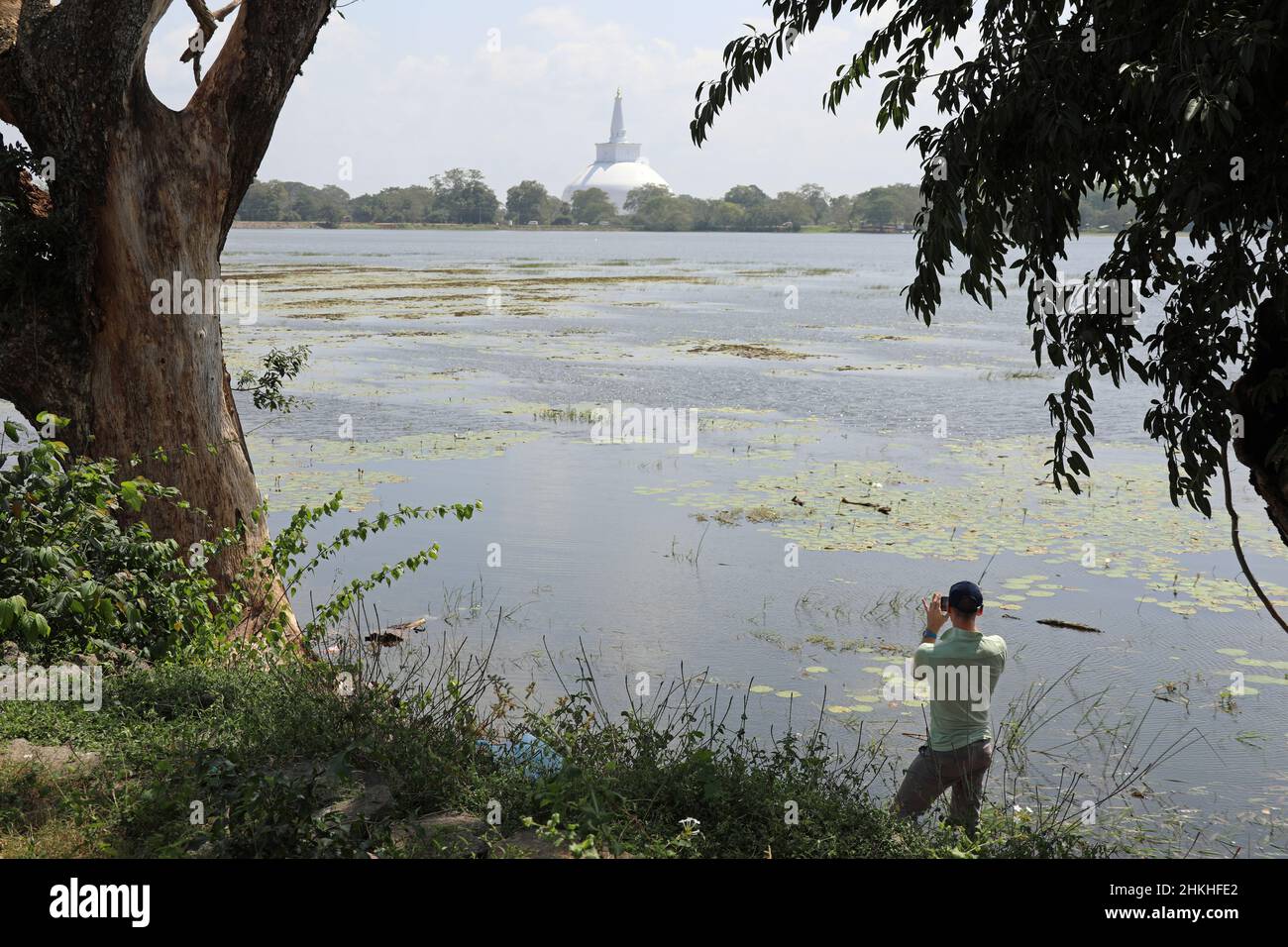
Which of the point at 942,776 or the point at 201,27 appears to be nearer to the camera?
the point at 942,776

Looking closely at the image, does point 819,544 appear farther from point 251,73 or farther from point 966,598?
point 251,73

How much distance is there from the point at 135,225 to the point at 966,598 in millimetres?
5341

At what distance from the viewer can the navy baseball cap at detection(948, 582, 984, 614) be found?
578 cm

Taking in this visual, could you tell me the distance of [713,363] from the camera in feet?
78.1

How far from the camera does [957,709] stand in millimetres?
5766

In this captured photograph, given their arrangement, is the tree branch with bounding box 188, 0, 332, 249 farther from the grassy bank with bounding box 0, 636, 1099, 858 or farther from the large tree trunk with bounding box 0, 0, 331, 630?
the grassy bank with bounding box 0, 636, 1099, 858

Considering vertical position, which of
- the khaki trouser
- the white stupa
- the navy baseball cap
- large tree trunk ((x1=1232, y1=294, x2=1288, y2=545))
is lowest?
the khaki trouser

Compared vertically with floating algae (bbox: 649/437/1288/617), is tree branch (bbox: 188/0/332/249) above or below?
above

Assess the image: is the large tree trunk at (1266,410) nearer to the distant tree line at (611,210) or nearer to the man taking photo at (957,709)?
the man taking photo at (957,709)

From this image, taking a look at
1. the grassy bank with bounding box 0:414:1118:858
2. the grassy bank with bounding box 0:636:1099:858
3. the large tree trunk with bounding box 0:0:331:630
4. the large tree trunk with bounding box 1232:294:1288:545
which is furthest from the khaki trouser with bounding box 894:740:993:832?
the large tree trunk with bounding box 0:0:331:630

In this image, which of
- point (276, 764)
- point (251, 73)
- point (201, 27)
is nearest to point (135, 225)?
point (251, 73)

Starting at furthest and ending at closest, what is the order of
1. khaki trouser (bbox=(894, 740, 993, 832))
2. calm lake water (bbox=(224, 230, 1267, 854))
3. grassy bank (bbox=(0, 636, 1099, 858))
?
calm lake water (bbox=(224, 230, 1267, 854))
khaki trouser (bbox=(894, 740, 993, 832))
grassy bank (bbox=(0, 636, 1099, 858))

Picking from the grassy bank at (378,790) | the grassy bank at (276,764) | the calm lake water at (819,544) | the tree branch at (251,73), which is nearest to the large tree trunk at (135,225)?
the tree branch at (251,73)

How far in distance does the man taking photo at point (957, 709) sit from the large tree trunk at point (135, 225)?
3807mm
